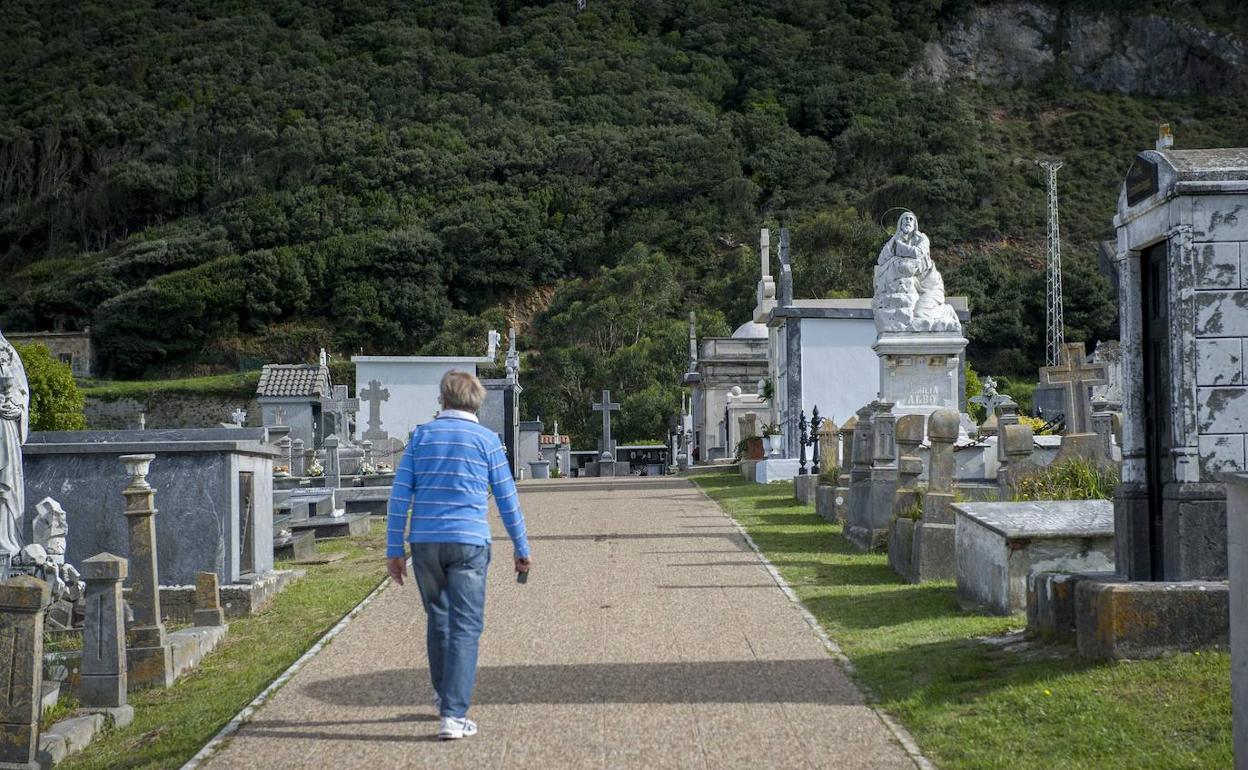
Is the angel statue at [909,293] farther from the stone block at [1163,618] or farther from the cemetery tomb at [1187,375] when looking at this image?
the stone block at [1163,618]

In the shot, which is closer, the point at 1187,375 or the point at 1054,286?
the point at 1187,375

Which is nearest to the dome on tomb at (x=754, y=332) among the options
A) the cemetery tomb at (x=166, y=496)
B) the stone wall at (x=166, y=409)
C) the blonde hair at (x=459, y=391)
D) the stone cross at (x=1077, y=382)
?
the stone cross at (x=1077, y=382)

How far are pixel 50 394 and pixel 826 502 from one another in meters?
42.8

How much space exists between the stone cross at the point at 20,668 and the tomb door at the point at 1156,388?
5329 mm

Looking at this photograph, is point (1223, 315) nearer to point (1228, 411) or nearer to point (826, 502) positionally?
point (1228, 411)

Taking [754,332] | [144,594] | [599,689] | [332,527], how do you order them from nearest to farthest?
[599,689] < [144,594] < [332,527] < [754,332]

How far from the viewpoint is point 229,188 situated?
3403 inches

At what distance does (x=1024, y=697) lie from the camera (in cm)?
623

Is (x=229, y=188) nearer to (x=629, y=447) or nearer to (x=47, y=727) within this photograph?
(x=629, y=447)

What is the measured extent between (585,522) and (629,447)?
35.3 metres

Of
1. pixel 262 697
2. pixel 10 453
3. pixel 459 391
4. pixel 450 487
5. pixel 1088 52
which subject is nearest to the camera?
pixel 450 487

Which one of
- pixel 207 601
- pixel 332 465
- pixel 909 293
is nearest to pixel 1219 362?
pixel 207 601

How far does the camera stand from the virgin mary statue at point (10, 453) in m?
9.38

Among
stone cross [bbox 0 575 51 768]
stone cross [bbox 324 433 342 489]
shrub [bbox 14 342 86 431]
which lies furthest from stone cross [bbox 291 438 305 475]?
shrub [bbox 14 342 86 431]
